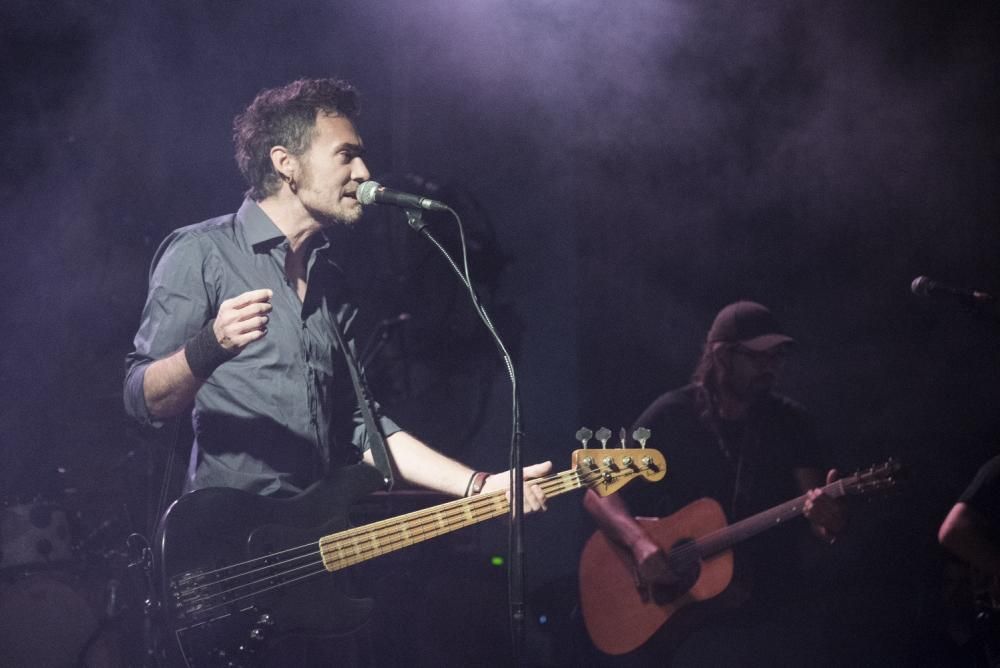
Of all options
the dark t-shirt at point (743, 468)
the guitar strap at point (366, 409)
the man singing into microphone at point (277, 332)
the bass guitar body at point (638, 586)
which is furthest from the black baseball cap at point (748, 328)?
the guitar strap at point (366, 409)

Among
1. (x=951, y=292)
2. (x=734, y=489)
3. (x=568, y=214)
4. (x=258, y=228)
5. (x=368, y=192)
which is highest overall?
(x=568, y=214)

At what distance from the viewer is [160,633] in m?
2.25

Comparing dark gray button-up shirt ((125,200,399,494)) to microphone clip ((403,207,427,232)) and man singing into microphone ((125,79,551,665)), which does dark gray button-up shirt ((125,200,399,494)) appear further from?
microphone clip ((403,207,427,232))

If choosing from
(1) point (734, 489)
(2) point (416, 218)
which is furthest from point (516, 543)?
(1) point (734, 489)

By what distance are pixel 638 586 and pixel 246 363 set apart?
6.55 ft

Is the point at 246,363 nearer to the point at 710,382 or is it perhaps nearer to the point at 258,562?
the point at 258,562

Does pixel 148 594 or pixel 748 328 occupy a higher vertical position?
pixel 748 328

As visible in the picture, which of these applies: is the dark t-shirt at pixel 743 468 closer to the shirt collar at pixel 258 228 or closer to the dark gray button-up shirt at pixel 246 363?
the dark gray button-up shirt at pixel 246 363

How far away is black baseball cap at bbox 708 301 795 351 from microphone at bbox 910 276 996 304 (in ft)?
2.46

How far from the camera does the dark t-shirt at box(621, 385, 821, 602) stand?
4.13 metres

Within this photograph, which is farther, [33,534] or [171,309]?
[33,534]

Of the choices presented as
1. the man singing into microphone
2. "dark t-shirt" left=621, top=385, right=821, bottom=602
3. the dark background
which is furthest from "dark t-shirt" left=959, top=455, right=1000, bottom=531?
the man singing into microphone

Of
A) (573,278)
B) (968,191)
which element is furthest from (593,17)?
(968,191)

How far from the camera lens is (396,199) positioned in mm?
2330
